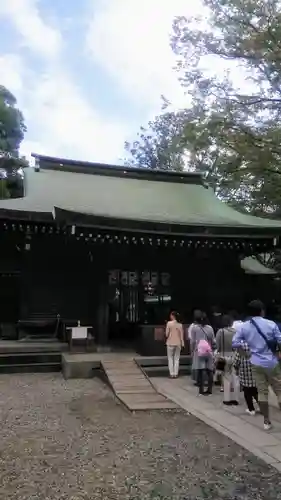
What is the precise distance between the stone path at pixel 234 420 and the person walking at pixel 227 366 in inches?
6.7

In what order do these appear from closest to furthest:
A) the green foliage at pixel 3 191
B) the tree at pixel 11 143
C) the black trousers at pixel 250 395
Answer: the black trousers at pixel 250 395 → the green foliage at pixel 3 191 → the tree at pixel 11 143

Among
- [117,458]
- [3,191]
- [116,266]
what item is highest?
[3,191]

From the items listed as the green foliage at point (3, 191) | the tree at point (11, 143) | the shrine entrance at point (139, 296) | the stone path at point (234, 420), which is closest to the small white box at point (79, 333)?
the shrine entrance at point (139, 296)

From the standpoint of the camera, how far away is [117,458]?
492cm

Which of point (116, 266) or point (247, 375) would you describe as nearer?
point (247, 375)

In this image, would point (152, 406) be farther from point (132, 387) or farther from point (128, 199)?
point (128, 199)

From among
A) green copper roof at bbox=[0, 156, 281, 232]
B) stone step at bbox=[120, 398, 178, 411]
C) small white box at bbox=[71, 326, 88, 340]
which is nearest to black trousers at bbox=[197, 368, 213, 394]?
stone step at bbox=[120, 398, 178, 411]

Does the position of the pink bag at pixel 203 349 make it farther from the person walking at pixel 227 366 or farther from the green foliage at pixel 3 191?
the green foliage at pixel 3 191

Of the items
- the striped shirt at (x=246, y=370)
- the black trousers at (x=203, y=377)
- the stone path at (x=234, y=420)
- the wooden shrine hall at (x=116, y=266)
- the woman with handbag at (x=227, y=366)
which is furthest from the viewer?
the wooden shrine hall at (x=116, y=266)

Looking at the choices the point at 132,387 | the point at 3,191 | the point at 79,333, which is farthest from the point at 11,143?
the point at 132,387

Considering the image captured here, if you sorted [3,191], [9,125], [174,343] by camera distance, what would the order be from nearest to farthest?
[174,343], [3,191], [9,125]

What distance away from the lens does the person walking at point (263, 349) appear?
5.77 meters

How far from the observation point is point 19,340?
12.2 metres

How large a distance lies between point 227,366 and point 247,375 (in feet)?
4.27
